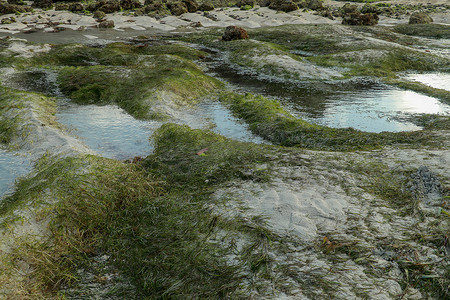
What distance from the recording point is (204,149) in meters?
7.25

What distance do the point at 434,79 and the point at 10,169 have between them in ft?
62.5

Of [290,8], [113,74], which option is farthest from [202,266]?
[290,8]

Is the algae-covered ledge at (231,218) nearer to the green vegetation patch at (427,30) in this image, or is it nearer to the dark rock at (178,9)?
the green vegetation patch at (427,30)

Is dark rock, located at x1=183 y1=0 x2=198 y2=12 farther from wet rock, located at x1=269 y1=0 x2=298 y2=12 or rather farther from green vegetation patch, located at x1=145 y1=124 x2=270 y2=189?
green vegetation patch, located at x1=145 y1=124 x2=270 y2=189

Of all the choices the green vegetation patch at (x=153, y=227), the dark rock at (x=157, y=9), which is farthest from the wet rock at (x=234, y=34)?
the dark rock at (x=157, y=9)

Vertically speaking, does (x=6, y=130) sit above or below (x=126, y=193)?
below

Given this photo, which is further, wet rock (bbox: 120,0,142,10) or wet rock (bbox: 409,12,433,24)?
wet rock (bbox: 120,0,142,10)

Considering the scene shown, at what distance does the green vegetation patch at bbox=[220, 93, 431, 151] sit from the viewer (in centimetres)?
782

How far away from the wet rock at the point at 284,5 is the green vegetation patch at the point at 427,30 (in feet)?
52.4

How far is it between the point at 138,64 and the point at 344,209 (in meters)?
15.2

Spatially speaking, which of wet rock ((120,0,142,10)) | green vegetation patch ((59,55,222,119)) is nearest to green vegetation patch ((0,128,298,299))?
green vegetation patch ((59,55,222,119))

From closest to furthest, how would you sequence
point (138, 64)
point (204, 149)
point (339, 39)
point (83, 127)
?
point (204, 149)
point (83, 127)
point (138, 64)
point (339, 39)

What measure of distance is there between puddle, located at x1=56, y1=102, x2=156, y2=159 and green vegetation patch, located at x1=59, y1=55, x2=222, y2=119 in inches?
22.9

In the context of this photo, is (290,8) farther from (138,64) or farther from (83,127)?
(83,127)
